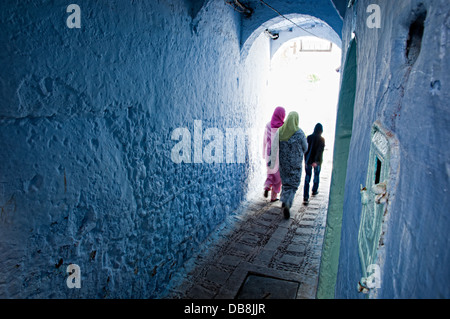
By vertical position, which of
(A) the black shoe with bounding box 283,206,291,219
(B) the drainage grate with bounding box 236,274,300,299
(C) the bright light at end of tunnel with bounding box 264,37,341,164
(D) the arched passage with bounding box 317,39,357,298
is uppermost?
(C) the bright light at end of tunnel with bounding box 264,37,341,164

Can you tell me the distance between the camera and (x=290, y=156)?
4.69 meters

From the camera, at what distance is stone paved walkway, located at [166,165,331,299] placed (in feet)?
9.49

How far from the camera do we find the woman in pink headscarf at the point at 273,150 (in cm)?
486

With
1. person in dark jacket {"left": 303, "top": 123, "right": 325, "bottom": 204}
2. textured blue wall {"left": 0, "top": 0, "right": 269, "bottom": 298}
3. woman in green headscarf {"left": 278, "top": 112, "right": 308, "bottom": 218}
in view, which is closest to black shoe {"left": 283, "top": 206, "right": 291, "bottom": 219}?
woman in green headscarf {"left": 278, "top": 112, "right": 308, "bottom": 218}

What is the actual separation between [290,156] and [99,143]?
329cm

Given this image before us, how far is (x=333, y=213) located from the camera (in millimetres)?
2635

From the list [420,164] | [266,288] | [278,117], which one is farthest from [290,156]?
[420,164]

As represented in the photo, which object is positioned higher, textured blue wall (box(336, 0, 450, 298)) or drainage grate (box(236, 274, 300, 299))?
textured blue wall (box(336, 0, 450, 298))

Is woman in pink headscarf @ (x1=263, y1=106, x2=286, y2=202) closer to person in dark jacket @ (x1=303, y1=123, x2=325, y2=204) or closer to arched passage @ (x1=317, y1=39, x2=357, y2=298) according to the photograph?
person in dark jacket @ (x1=303, y1=123, x2=325, y2=204)

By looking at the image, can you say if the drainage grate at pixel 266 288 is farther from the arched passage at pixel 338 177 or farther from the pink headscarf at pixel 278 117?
the pink headscarf at pixel 278 117

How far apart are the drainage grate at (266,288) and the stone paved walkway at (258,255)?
1.8 inches

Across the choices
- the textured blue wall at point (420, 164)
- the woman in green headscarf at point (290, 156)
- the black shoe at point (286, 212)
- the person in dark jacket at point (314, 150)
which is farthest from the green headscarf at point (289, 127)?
the textured blue wall at point (420, 164)

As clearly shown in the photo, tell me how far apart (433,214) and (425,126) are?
7.1 inches

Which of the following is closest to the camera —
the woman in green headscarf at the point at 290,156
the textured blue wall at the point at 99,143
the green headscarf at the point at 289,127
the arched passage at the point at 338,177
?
the textured blue wall at the point at 99,143
